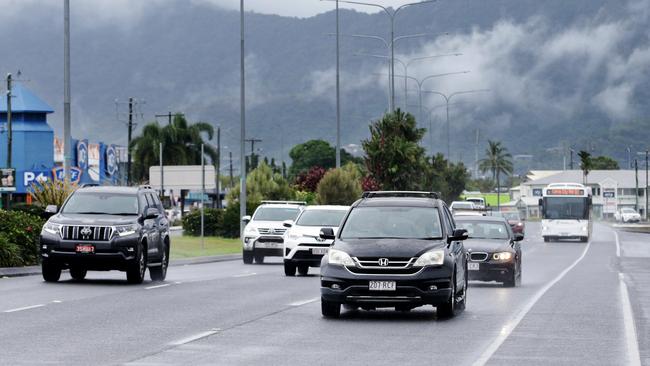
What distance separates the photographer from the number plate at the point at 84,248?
27844 mm

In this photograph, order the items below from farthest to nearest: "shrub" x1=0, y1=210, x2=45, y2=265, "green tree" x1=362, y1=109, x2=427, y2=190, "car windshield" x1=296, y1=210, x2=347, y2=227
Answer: "green tree" x1=362, y1=109, x2=427, y2=190, "car windshield" x1=296, y1=210, x2=347, y2=227, "shrub" x1=0, y1=210, x2=45, y2=265

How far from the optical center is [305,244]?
35.1 metres

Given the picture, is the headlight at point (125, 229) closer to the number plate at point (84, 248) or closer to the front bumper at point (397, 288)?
the number plate at point (84, 248)

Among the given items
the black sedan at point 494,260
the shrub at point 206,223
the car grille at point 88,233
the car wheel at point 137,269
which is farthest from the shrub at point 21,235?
the shrub at point 206,223

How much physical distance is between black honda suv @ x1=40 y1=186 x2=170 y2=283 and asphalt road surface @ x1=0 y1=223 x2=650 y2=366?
541 millimetres

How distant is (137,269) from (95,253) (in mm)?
1090

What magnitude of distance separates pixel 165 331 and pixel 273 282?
43.4 feet

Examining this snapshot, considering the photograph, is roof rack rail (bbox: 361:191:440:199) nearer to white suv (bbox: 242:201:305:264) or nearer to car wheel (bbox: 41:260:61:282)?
car wheel (bbox: 41:260:61:282)

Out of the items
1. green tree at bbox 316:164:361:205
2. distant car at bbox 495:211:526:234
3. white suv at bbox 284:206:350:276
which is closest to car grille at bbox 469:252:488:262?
white suv at bbox 284:206:350:276

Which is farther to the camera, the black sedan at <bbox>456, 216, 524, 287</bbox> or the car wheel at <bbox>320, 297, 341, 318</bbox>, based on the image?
the black sedan at <bbox>456, 216, 524, 287</bbox>

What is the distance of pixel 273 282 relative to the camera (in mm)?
31016

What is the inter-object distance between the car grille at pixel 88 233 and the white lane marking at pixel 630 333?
32.3ft

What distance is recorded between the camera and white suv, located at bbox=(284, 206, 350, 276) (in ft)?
114

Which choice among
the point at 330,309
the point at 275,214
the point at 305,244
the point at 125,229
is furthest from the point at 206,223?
the point at 330,309
